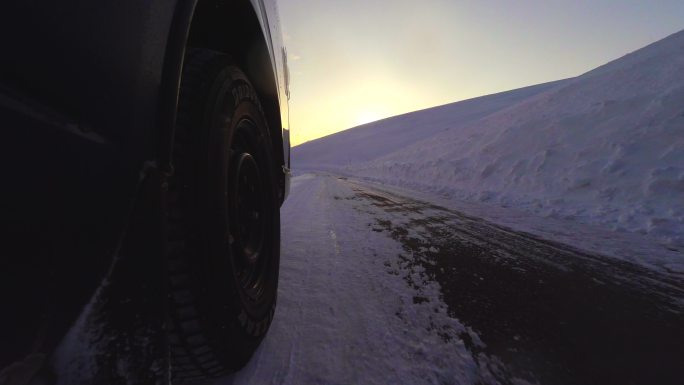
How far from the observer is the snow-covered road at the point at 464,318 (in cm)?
147

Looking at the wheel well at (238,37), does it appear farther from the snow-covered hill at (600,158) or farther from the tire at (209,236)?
the snow-covered hill at (600,158)

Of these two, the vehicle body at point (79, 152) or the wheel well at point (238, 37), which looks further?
the wheel well at point (238, 37)

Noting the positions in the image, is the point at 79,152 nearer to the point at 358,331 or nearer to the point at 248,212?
the point at 248,212

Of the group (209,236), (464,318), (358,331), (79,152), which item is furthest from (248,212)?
(464,318)

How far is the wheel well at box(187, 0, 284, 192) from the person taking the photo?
1.52m

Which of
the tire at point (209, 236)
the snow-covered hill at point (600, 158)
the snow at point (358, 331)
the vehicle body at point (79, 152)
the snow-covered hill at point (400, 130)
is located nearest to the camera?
the vehicle body at point (79, 152)

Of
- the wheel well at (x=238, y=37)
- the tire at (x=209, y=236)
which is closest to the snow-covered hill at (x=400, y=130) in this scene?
the wheel well at (x=238, y=37)

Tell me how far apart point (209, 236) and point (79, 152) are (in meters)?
0.51

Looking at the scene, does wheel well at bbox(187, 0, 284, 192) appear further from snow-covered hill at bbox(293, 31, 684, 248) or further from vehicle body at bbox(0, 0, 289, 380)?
snow-covered hill at bbox(293, 31, 684, 248)

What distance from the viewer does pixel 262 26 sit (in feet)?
5.89

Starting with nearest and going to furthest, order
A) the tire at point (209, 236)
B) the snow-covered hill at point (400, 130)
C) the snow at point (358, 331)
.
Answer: the tire at point (209, 236) → the snow at point (358, 331) → the snow-covered hill at point (400, 130)

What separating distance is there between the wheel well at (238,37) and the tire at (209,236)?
0.75 ft

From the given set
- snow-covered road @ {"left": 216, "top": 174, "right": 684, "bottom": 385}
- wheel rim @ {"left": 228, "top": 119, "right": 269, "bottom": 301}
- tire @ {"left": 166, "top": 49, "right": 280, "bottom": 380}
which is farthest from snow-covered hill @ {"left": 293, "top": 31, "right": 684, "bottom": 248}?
tire @ {"left": 166, "top": 49, "right": 280, "bottom": 380}

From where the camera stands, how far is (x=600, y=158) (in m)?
8.30
